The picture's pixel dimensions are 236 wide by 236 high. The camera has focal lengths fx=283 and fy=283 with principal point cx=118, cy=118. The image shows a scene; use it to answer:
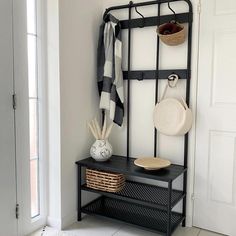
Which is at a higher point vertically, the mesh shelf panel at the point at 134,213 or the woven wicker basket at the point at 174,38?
the woven wicker basket at the point at 174,38

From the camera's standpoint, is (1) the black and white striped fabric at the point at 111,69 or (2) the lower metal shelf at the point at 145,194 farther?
(1) the black and white striped fabric at the point at 111,69

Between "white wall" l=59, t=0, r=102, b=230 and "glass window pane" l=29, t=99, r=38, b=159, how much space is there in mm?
216

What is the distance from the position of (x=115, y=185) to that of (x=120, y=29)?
Answer: 1403 millimetres

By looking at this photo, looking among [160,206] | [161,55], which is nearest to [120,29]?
[161,55]

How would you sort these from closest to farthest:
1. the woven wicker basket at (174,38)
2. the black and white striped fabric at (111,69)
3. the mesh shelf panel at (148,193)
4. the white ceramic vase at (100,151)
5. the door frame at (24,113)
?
1. the door frame at (24,113)
2. the woven wicker basket at (174,38)
3. the mesh shelf panel at (148,193)
4. the white ceramic vase at (100,151)
5. the black and white striped fabric at (111,69)

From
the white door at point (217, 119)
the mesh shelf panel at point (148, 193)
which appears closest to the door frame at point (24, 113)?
the mesh shelf panel at point (148, 193)

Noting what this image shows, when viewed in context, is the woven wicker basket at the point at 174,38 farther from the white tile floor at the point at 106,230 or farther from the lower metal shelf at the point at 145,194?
the white tile floor at the point at 106,230

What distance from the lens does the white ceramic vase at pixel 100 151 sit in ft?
8.00

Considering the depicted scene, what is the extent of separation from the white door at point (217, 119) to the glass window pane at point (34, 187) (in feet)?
4.45

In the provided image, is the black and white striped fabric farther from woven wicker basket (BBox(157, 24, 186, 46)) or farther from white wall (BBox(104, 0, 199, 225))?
woven wicker basket (BBox(157, 24, 186, 46))

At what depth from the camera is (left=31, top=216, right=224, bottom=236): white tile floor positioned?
2.33 meters

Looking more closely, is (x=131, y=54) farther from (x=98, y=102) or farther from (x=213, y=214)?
(x=213, y=214)

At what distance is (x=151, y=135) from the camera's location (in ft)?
8.57

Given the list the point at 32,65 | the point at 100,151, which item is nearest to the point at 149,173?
the point at 100,151
